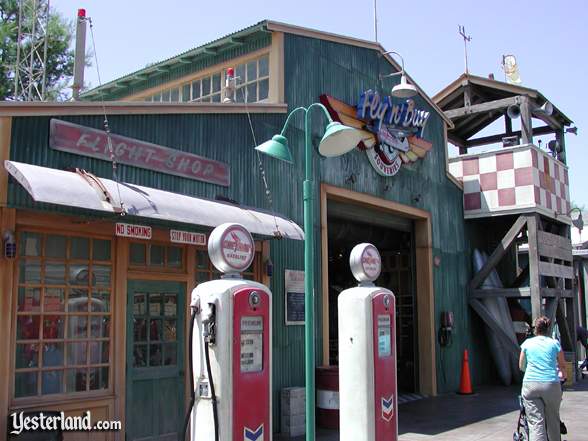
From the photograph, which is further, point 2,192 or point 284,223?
point 284,223

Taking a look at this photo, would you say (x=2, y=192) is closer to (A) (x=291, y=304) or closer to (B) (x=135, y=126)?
(B) (x=135, y=126)

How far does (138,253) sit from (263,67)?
176 inches

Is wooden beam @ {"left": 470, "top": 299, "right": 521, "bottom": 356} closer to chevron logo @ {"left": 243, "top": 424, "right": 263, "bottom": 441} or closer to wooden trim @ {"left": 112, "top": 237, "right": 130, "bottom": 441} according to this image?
wooden trim @ {"left": 112, "top": 237, "right": 130, "bottom": 441}

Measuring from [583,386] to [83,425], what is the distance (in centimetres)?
1286

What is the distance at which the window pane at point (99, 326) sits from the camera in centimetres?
814

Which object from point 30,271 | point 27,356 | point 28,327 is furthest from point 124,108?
point 27,356

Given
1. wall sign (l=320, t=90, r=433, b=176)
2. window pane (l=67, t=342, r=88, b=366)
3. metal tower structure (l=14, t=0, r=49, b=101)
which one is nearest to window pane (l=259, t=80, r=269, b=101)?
wall sign (l=320, t=90, r=433, b=176)

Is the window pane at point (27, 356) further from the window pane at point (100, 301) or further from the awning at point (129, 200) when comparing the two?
the awning at point (129, 200)

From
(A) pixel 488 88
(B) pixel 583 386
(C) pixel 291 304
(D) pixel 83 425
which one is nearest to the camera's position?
(D) pixel 83 425

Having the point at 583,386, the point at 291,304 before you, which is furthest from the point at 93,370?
the point at 583,386

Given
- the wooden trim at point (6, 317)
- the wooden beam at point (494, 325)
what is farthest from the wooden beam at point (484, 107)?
the wooden trim at point (6, 317)

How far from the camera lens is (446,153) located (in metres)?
16.6

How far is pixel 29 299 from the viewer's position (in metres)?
7.48

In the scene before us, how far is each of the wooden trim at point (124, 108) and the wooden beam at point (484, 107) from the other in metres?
7.96
